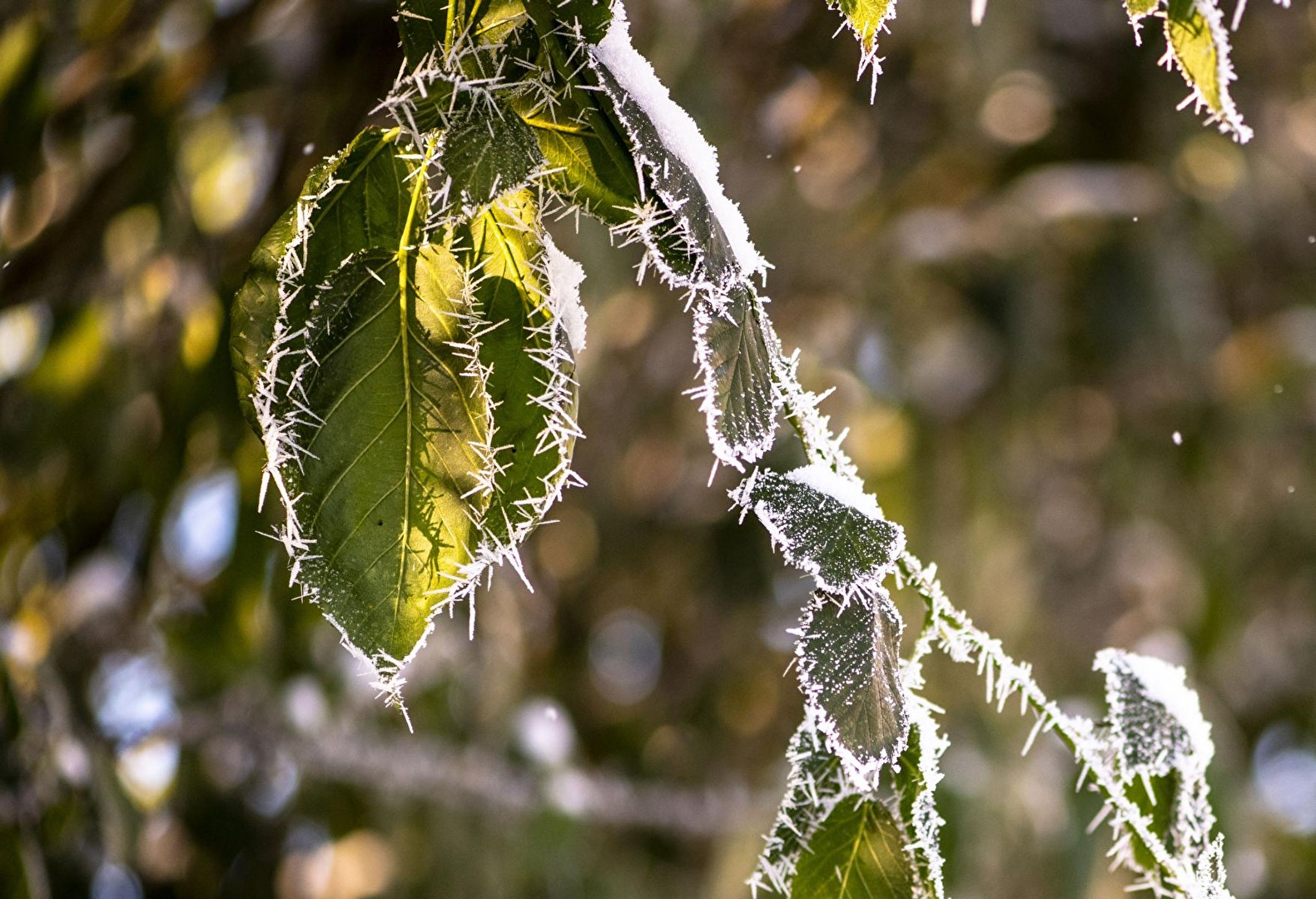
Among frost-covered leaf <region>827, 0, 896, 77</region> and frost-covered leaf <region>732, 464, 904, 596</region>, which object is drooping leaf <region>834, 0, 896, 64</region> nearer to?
frost-covered leaf <region>827, 0, 896, 77</region>

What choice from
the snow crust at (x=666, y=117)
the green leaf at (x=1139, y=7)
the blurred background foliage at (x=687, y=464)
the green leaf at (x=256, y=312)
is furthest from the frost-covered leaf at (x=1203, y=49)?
the blurred background foliage at (x=687, y=464)

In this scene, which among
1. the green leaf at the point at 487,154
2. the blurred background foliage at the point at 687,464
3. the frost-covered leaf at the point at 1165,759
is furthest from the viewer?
the blurred background foliage at the point at 687,464

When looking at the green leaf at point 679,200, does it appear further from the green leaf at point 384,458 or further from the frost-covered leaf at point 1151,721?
the frost-covered leaf at point 1151,721

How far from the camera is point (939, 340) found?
208cm

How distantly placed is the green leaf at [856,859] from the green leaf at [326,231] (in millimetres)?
178

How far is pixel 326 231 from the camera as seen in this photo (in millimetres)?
266

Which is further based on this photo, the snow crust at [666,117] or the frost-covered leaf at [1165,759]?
the frost-covered leaf at [1165,759]

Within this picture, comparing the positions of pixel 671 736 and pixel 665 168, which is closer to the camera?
pixel 665 168

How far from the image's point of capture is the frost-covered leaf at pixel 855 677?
0.25 metres

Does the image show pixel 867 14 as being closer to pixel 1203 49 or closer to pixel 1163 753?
pixel 1203 49

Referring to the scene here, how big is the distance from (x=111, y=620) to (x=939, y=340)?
146 cm

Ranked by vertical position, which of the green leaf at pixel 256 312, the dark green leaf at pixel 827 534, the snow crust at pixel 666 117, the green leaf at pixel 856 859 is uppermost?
the snow crust at pixel 666 117

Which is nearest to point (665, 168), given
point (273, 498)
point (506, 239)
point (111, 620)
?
point (506, 239)

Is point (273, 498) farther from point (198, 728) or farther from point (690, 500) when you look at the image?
point (690, 500)
